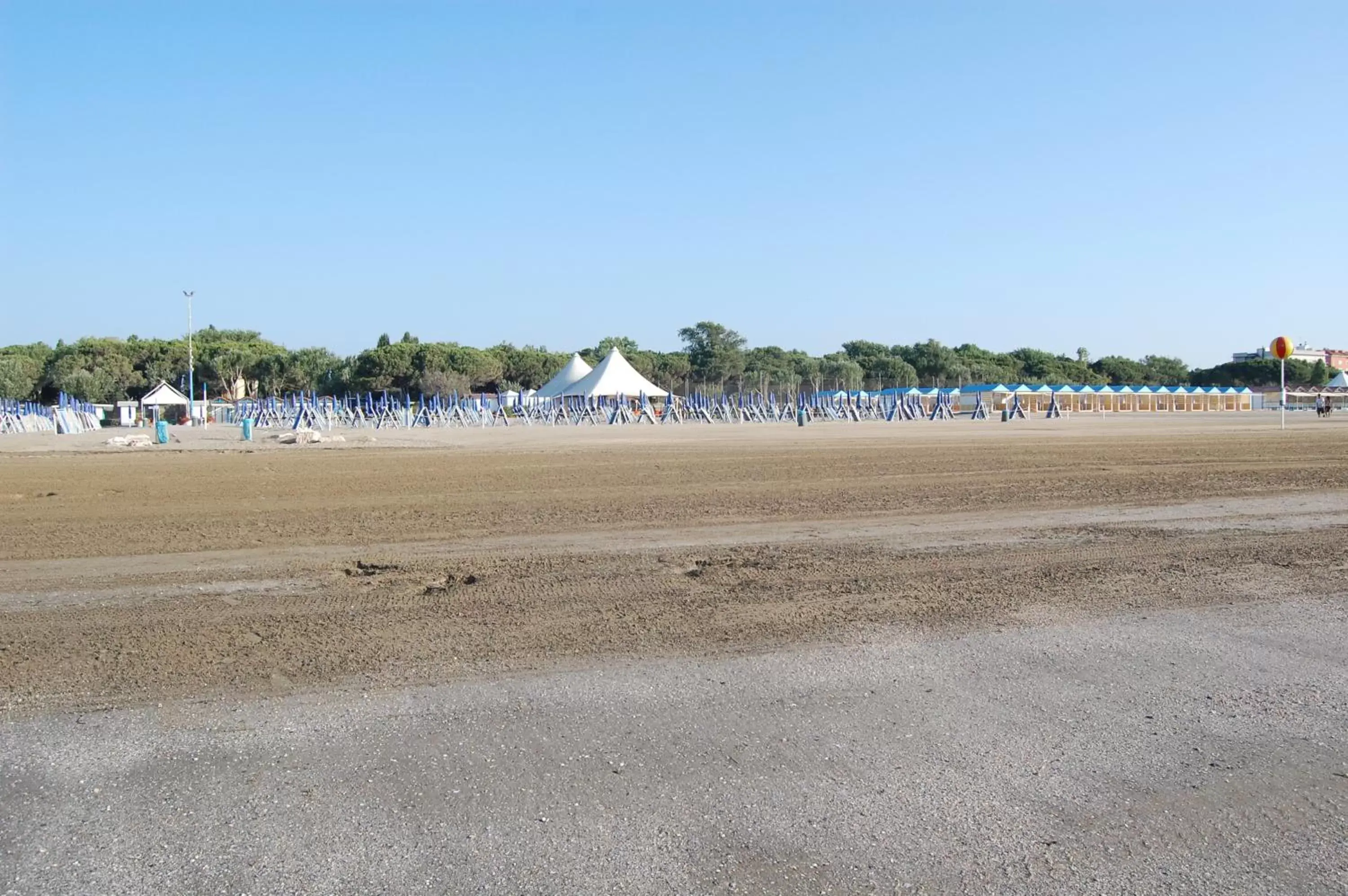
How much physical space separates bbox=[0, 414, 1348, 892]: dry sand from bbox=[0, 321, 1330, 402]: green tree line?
7312cm

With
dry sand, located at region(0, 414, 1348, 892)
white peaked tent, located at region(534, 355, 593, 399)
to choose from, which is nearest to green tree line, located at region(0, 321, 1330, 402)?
white peaked tent, located at region(534, 355, 593, 399)

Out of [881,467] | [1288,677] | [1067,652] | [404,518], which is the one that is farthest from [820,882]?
[881,467]

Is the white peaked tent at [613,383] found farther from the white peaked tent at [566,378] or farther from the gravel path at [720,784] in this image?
the gravel path at [720,784]

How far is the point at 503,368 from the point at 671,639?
9267 cm

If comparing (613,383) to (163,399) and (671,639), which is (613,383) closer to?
(163,399)

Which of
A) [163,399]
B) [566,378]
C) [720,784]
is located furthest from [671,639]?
[566,378]

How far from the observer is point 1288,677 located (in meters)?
5.61

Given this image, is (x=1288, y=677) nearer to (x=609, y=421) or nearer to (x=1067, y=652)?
(x=1067, y=652)

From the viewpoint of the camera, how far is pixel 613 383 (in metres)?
65.8

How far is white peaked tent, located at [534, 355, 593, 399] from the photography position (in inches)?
2830

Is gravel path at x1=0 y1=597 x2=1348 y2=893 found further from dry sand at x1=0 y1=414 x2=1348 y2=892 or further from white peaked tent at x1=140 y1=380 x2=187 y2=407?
white peaked tent at x1=140 y1=380 x2=187 y2=407

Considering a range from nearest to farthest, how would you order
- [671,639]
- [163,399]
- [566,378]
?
[671,639]
[163,399]
[566,378]

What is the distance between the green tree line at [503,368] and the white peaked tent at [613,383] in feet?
63.7

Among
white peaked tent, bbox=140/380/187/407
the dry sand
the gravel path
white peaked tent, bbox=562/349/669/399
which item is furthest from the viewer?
white peaked tent, bbox=562/349/669/399
